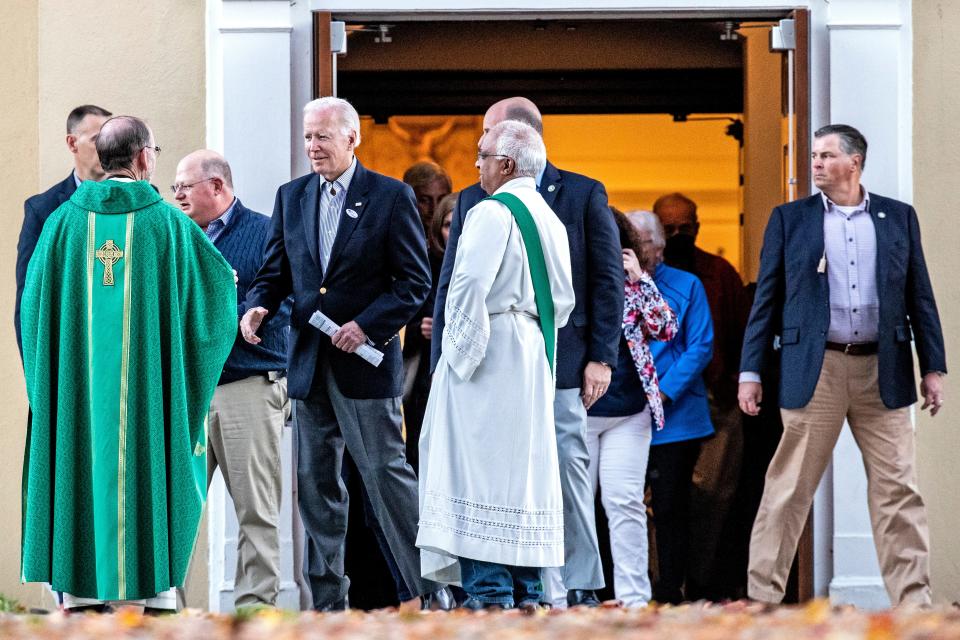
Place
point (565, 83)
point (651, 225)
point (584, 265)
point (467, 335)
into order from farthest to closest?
point (565, 83) < point (651, 225) < point (584, 265) < point (467, 335)

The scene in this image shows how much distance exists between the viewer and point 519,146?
643 centimetres

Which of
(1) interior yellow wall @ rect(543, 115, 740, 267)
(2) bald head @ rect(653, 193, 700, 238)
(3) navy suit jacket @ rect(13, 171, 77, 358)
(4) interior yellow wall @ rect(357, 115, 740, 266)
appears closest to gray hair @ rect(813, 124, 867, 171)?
(2) bald head @ rect(653, 193, 700, 238)

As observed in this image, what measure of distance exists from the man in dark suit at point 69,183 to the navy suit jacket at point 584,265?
60.3 inches

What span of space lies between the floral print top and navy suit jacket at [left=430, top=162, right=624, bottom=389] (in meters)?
0.61

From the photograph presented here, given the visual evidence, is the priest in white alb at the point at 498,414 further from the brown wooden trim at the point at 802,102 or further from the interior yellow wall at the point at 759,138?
the interior yellow wall at the point at 759,138

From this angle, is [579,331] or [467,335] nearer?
[467,335]

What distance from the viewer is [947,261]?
26.2ft

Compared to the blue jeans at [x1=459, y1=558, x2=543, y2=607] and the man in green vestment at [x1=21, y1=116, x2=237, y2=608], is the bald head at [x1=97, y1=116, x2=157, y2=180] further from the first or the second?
the blue jeans at [x1=459, y1=558, x2=543, y2=607]

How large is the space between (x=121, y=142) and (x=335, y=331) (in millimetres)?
1116

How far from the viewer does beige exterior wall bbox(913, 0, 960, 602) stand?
7945mm

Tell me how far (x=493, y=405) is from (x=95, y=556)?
1.50 metres

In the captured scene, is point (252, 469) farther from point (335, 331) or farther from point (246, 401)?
point (335, 331)

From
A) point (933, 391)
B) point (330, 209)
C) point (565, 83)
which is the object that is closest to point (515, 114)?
point (330, 209)

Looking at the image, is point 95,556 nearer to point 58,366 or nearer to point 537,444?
point 58,366
